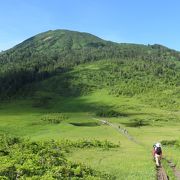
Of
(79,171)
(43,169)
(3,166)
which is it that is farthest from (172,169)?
(3,166)

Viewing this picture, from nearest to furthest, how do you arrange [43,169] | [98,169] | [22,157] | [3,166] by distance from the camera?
[3,166]
[43,169]
[22,157]
[98,169]

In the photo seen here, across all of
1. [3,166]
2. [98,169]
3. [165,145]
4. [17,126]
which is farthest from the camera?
[17,126]

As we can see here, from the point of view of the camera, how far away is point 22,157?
36969 millimetres

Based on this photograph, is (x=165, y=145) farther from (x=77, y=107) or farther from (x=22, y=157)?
(x=77, y=107)

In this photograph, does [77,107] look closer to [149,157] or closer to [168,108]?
[168,108]

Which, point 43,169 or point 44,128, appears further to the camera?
point 44,128

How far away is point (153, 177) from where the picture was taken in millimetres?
38531

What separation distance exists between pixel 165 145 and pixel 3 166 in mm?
40517

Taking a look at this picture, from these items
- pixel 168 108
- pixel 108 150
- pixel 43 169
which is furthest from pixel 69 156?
pixel 168 108

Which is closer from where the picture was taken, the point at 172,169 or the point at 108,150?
the point at 172,169

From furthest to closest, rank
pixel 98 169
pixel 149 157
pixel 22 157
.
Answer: pixel 149 157, pixel 98 169, pixel 22 157

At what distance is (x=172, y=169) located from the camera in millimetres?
44750

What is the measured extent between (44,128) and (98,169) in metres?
55.2

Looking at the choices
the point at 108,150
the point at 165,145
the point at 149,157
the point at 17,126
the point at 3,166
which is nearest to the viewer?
the point at 3,166
